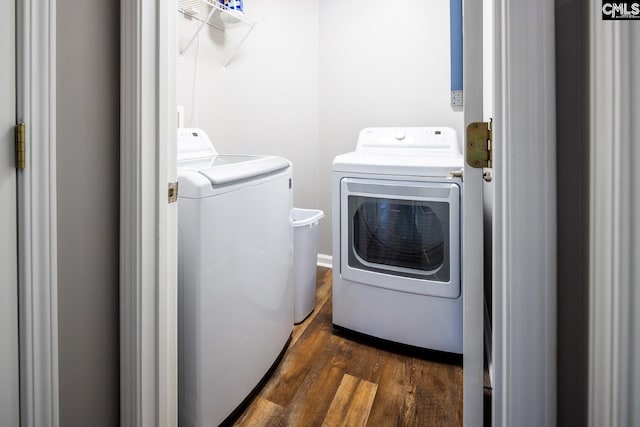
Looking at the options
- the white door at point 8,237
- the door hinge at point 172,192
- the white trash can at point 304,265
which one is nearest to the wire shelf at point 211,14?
the white trash can at point 304,265

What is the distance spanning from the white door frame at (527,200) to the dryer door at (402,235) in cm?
109

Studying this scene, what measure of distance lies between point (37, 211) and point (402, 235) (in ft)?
4.86

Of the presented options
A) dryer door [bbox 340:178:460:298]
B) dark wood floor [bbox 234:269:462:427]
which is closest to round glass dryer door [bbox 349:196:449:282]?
dryer door [bbox 340:178:460:298]

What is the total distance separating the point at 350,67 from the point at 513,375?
8.31 ft

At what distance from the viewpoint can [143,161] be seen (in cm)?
80

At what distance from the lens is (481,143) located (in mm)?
698

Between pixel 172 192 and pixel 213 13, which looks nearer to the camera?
pixel 172 192

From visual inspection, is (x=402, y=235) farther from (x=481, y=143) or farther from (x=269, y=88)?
(x=269, y=88)

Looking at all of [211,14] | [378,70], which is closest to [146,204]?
[211,14]

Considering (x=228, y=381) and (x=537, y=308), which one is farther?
(x=228, y=381)

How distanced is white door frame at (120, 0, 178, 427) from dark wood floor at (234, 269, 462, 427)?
2.15ft

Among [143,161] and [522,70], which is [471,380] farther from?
[143,161]

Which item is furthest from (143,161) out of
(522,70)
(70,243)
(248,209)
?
(522,70)

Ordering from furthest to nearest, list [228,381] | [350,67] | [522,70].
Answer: [350,67]
[228,381]
[522,70]
